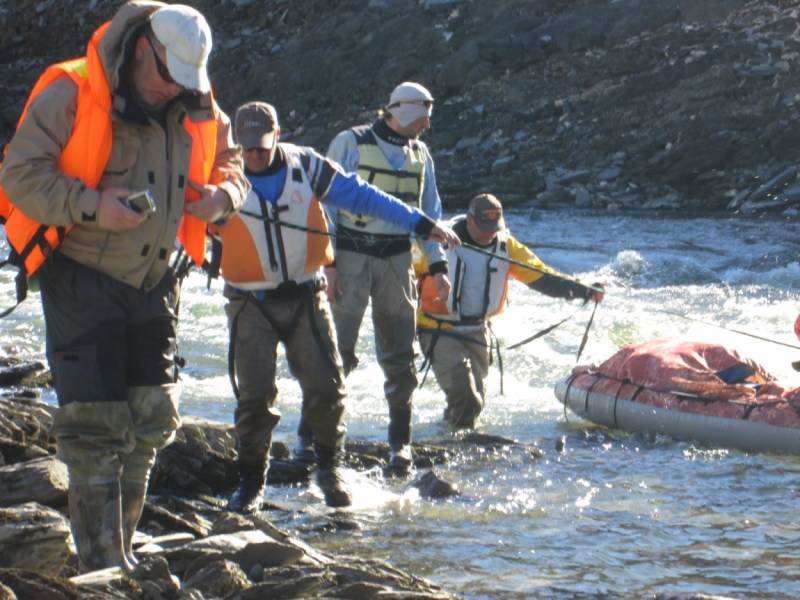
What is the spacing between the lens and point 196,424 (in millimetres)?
5602

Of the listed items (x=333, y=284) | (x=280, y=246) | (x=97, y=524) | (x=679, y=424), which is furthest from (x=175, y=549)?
(x=679, y=424)

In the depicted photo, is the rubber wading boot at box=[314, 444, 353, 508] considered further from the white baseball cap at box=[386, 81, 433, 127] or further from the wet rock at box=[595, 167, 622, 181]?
the wet rock at box=[595, 167, 622, 181]

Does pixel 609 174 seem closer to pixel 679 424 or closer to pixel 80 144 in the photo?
pixel 679 424

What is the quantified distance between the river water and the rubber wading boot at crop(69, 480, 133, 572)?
51.5 inches

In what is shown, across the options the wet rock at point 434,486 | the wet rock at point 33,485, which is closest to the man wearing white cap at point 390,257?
the wet rock at point 434,486

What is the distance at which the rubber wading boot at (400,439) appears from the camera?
5914 millimetres

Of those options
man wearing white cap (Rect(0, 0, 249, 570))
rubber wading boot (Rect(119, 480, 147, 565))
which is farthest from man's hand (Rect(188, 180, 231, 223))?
rubber wading boot (Rect(119, 480, 147, 565))

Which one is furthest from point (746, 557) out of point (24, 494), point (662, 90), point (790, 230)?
point (662, 90)

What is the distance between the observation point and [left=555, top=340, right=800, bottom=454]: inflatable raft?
6.78 m

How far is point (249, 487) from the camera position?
5.05 metres

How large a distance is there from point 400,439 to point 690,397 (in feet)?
7.01

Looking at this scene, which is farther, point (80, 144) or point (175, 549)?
point (175, 549)

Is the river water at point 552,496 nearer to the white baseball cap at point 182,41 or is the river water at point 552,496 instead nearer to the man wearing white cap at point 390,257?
the man wearing white cap at point 390,257

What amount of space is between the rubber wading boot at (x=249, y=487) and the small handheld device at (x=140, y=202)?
2070 millimetres
